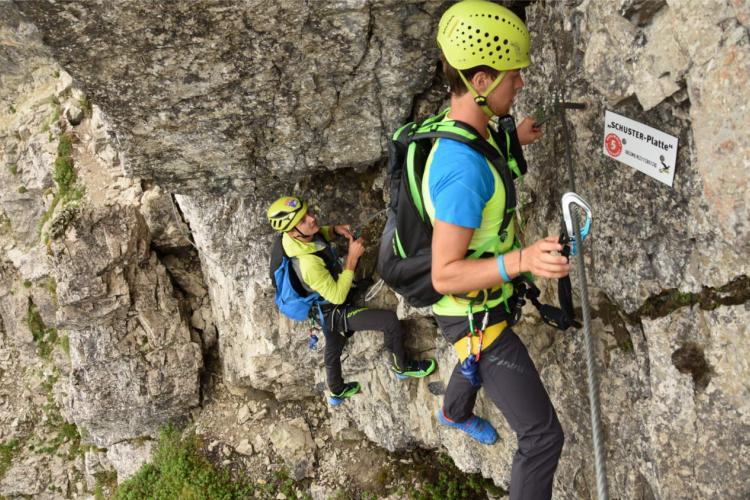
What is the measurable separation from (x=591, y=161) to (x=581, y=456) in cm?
331

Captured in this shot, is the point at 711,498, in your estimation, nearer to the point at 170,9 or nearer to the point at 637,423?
the point at 637,423

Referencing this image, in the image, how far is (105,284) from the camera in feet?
37.8

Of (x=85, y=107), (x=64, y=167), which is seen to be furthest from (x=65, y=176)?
(x=85, y=107)

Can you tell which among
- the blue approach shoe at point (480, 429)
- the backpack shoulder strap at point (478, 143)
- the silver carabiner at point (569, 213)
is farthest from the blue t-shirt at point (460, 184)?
the blue approach shoe at point (480, 429)

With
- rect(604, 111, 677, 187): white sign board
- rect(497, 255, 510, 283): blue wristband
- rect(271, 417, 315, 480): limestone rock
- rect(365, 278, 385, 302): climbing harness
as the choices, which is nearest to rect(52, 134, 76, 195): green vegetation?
rect(271, 417, 315, 480): limestone rock

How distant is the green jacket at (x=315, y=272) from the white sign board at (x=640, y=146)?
414 cm

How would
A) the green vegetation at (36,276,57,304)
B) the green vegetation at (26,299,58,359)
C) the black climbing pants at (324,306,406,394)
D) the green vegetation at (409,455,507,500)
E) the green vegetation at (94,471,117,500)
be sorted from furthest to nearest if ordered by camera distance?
the green vegetation at (26,299,58,359) < the green vegetation at (36,276,57,304) < the green vegetation at (94,471,117,500) < the green vegetation at (409,455,507,500) < the black climbing pants at (324,306,406,394)

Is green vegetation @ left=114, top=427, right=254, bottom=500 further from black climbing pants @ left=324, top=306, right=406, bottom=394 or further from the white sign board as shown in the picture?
the white sign board

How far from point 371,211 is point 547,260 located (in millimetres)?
5434

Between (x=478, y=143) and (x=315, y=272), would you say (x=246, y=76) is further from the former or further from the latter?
(x=478, y=143)

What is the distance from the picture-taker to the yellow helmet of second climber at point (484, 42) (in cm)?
412

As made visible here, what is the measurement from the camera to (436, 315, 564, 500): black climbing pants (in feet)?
16.1

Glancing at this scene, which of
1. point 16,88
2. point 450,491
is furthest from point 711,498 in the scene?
point 16,88

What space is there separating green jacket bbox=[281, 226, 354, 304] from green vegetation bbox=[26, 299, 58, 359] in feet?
39.8
